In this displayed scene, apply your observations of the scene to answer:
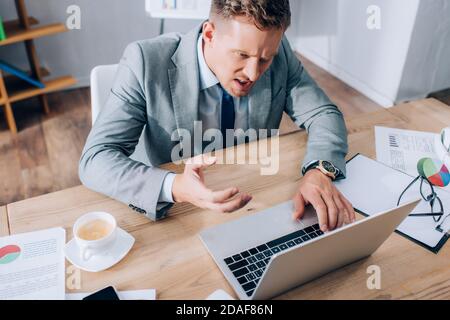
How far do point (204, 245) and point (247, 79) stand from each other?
0.49 meters

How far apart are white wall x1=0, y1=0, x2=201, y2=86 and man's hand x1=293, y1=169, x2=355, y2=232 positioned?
8.01ft

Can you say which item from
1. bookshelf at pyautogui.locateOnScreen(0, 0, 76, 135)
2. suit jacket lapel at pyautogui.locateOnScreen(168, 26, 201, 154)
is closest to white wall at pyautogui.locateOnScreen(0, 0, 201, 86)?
bookshelf at pyautogui.locateOnScreen(0, 0, 76, 135)

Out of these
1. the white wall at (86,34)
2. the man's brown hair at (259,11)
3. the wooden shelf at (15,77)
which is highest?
the man's brown hair at (259,11)

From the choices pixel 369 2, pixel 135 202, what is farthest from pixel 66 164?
pixel 369 2

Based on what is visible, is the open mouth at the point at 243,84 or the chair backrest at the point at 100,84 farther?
the chair backrest at the point at 100,84

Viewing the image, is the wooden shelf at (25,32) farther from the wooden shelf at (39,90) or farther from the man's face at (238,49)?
the man's face at (238,49)

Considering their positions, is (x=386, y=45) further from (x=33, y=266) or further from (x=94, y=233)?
(x=33, y=266)

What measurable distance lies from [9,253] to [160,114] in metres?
0.56

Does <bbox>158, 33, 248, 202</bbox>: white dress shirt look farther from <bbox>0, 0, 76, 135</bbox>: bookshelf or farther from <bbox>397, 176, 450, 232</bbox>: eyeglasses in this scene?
<bbox>0, 0, 76, 135</bbox>: bookshelf

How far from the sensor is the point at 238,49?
1.07 meters

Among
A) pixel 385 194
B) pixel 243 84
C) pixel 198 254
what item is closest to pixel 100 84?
A: pixel 243 84

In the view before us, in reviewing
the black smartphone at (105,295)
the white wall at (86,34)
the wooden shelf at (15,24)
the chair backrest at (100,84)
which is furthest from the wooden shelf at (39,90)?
the black smartphone at (105,295)

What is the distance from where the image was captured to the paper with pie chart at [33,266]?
2.61 ft

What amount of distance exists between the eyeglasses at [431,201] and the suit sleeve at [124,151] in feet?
2.03
